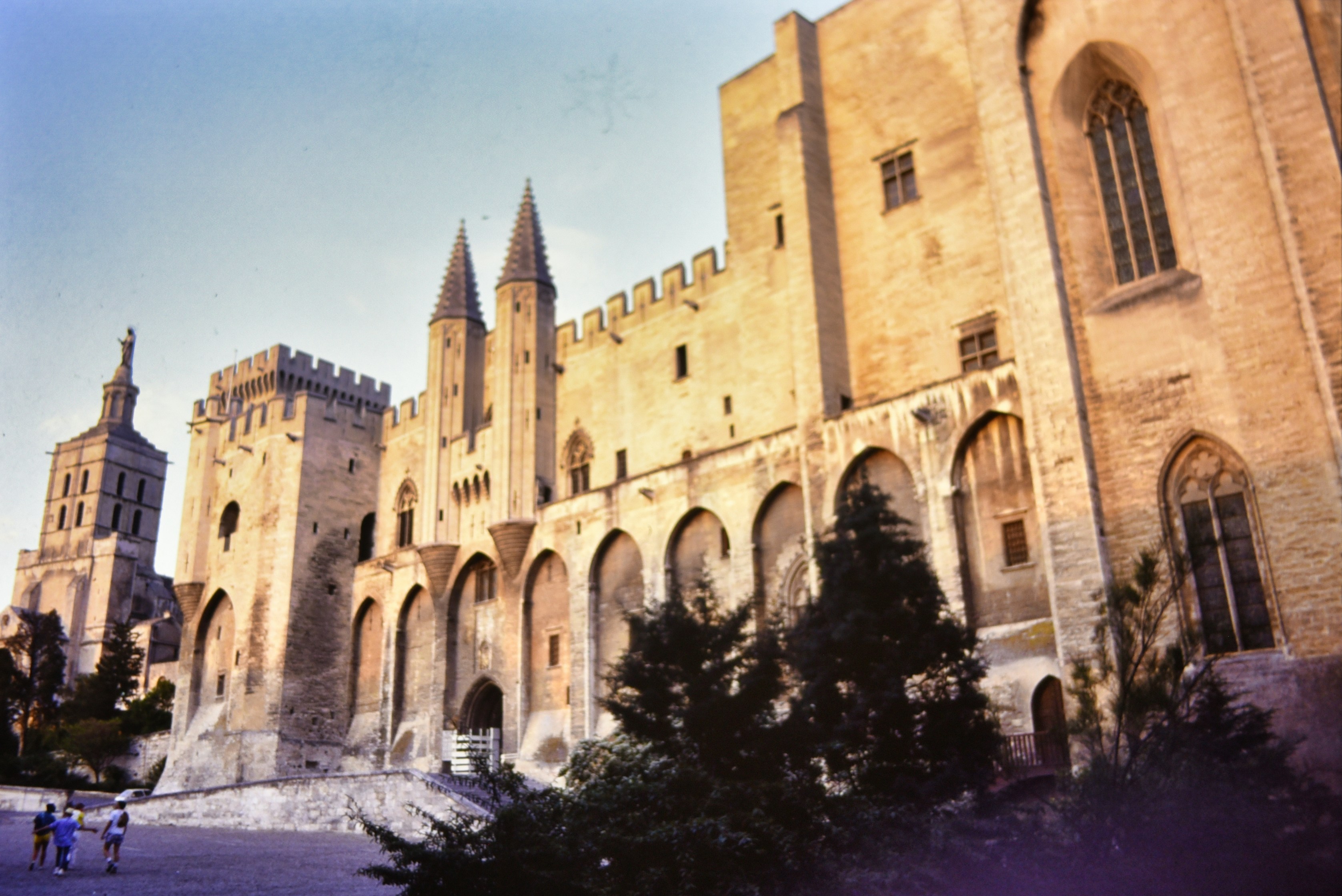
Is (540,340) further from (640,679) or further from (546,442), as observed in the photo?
(640,679)

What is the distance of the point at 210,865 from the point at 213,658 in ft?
66.8

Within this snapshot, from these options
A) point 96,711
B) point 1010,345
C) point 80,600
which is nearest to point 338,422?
point 96,711

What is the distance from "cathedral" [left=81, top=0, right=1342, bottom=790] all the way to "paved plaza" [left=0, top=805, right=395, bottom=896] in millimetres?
6575

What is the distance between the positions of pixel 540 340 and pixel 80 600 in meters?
38.5

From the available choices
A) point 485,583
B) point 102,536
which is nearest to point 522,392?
point 485,583

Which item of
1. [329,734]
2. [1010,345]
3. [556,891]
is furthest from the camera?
[329,734]

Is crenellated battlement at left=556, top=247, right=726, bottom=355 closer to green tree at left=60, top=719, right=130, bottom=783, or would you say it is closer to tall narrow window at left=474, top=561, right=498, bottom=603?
tall narrow window at left=474, top=561, right=498, bottom=603

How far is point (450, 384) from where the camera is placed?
3116 centimetres

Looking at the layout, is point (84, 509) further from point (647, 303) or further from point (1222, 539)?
point (1222, 539)

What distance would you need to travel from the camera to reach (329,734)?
3070 cm

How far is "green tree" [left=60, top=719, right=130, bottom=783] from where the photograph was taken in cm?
3475

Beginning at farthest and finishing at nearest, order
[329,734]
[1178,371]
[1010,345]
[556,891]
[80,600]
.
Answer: [80,600]
[329,734]
[1010,345]
[1178,371]
[556,891]

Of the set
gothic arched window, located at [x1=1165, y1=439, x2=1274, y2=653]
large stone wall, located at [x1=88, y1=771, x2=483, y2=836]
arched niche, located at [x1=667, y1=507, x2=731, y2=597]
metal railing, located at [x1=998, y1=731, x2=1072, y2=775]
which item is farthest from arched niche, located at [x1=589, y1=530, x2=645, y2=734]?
gothic arched window, located at [x1=1165, y1=439, x2=1274, y2=653]

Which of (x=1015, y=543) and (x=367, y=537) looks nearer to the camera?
(x=1015, y=543)
